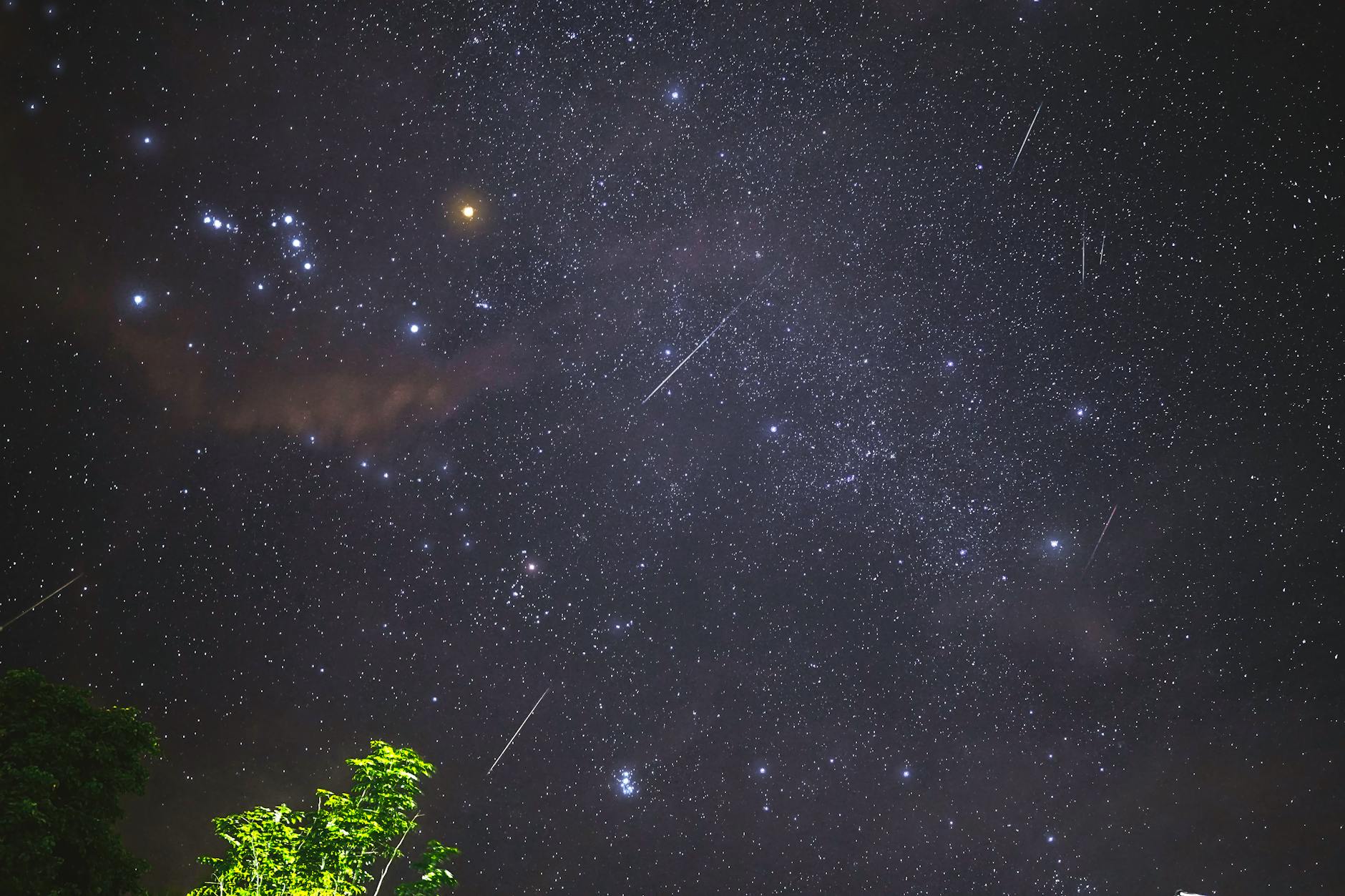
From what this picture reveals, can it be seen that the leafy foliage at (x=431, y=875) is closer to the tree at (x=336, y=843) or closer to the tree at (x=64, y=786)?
the tree at (x=336, y=843)

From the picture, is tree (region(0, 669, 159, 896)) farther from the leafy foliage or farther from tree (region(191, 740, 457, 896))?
the leafy foliage

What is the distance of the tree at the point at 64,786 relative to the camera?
6.78m

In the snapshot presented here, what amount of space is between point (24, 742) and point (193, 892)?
2.38 m

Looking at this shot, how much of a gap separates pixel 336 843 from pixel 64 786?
9.82 ft

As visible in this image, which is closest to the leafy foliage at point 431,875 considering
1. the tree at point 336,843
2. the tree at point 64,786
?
the tree at point 336,843

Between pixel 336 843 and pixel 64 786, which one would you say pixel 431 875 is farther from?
pixel 64 786

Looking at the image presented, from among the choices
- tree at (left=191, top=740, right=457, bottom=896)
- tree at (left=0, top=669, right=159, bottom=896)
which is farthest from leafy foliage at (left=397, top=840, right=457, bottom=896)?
tree at (left=0, top=669, right=159, bottom=896)

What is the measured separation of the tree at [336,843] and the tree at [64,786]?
1246 mm

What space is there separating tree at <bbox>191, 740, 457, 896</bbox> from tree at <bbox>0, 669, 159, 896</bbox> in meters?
1.25

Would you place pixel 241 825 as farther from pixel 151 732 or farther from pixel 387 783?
pixel 151 732

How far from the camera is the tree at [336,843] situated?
692 centimetres

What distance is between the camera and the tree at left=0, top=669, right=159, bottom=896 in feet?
22.2

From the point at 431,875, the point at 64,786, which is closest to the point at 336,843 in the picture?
the point at 431,875

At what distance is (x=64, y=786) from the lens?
24.9 feet
